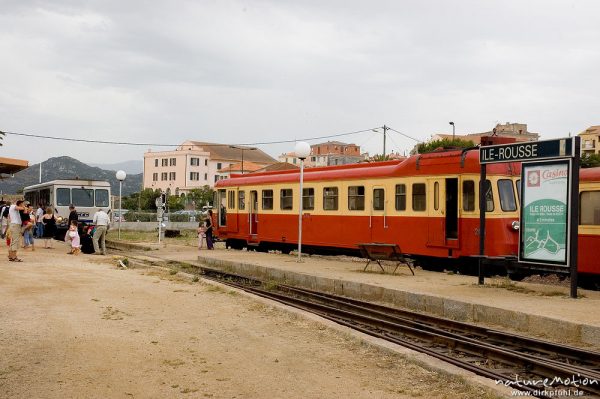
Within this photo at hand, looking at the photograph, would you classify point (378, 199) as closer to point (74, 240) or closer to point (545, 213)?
point (545, 213)

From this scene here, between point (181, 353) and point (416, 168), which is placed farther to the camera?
point (416, 168)

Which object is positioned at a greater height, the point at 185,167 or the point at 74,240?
the point at 185,167

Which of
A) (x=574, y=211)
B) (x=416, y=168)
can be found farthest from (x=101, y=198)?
(x=574, y=211)

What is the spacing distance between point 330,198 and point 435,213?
5129 millimetres

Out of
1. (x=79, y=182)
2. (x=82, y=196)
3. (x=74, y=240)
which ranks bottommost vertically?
(x=74, y=240)

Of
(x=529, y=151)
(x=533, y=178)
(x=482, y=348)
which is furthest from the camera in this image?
(x=533, y=178)

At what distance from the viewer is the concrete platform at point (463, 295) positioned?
9664mm

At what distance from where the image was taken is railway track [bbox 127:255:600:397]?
6973 mm

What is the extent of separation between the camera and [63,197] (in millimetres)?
31328

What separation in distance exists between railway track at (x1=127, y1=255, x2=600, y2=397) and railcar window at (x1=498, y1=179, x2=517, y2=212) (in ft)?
18.6

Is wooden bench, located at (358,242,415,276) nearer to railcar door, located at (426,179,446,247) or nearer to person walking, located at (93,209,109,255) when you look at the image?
railcar door, located at (426,179,446,247)

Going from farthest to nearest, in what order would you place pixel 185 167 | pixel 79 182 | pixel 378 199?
pixel 185 167
pixel 79 182
pixel 378 199

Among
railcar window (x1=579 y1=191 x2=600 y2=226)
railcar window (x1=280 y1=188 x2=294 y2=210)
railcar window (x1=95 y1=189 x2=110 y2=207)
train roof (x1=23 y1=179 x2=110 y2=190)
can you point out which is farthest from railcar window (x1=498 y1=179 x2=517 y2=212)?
train roof (x1=23 y1=179 x2=110 y2=190)

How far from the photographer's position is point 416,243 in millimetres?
18297
